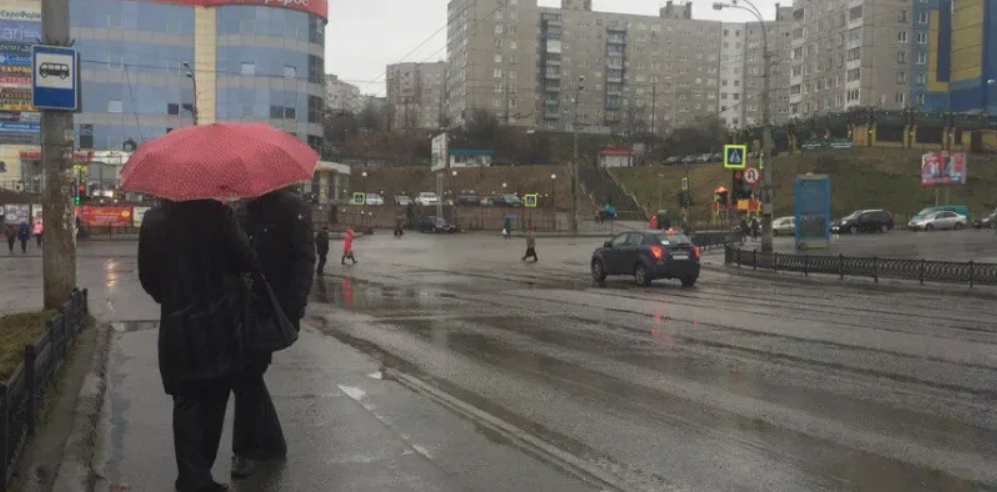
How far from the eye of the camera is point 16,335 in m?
9.23

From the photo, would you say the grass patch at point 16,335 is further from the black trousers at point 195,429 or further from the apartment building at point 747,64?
the apartment building at point 747,64

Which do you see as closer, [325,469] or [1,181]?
[325,469]

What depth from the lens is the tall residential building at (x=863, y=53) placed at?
9806 cm

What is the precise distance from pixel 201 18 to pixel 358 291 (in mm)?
55218

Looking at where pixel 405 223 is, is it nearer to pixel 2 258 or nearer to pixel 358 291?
pixel 2 258

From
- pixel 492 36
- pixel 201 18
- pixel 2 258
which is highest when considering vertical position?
pixel 492 36

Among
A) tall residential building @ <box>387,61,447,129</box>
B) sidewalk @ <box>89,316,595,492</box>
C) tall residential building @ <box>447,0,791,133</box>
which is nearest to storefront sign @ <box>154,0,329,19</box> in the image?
tall residential building @ <box>447,0,791,133</box>

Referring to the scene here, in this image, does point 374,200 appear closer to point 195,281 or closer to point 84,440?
point 84,440

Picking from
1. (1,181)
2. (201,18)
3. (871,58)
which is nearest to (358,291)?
(201,18)

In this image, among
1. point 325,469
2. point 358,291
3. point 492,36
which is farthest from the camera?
point 492,36

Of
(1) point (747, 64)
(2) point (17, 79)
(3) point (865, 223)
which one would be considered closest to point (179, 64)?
(2) point (17, 79)

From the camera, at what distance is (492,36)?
431 ft

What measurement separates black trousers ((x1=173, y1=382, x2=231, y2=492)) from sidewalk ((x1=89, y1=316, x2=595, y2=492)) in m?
0.37

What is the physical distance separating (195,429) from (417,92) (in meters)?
161
